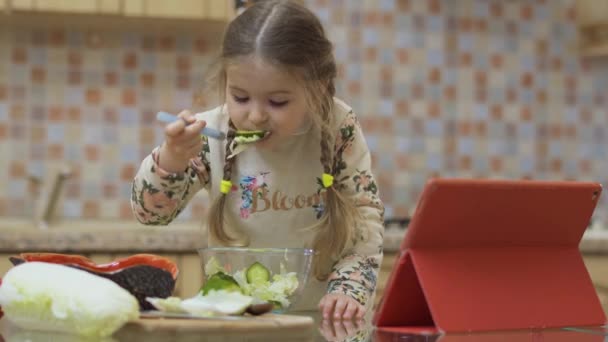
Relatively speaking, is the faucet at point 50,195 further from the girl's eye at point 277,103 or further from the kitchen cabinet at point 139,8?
the girl's eye at point 277,103

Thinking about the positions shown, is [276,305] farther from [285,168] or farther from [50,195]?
[50,195]

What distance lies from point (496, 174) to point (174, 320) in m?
2.42

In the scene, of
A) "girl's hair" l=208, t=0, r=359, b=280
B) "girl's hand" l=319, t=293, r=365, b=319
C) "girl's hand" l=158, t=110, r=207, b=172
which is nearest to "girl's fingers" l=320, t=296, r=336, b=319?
"girl's hand" l=319, t=293, r=365, b=319

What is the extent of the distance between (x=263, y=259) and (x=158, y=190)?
35cm

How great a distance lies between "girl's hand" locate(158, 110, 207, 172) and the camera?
102 cm

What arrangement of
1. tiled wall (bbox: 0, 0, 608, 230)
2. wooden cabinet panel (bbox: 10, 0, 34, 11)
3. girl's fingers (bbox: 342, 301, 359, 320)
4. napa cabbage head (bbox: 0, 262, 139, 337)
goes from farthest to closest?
tiled wall (bbox: 0, 0, 608, 230) < wooden cabinet panel (bbox: 10, 0, 34, 11) < girl's fingers (bbox: 342, 301, 359, 320) < napa cabbage head (bbox: 0, 262, 139, 337)

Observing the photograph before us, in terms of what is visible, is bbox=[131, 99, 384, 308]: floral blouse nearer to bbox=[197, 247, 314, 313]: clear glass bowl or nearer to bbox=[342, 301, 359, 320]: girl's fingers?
bbox=[342, 301, 359, 320]: girl's fingers

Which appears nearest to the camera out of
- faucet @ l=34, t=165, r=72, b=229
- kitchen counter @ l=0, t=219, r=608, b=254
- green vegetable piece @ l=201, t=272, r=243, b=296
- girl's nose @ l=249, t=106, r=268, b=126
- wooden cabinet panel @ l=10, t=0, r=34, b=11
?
green vegetable piece @ l=201, t=272, r=243, b=296

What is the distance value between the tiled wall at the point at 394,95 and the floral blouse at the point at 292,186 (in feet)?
4.79

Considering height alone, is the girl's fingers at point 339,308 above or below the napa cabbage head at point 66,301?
below

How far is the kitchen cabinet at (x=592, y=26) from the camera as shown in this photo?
2941mm

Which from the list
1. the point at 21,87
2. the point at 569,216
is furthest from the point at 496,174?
the point at 569,216

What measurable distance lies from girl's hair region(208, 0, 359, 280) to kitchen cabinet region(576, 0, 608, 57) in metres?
1.84

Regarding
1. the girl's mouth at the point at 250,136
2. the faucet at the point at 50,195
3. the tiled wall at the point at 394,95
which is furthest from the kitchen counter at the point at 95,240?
the girl's mouth at the point at 250,136
